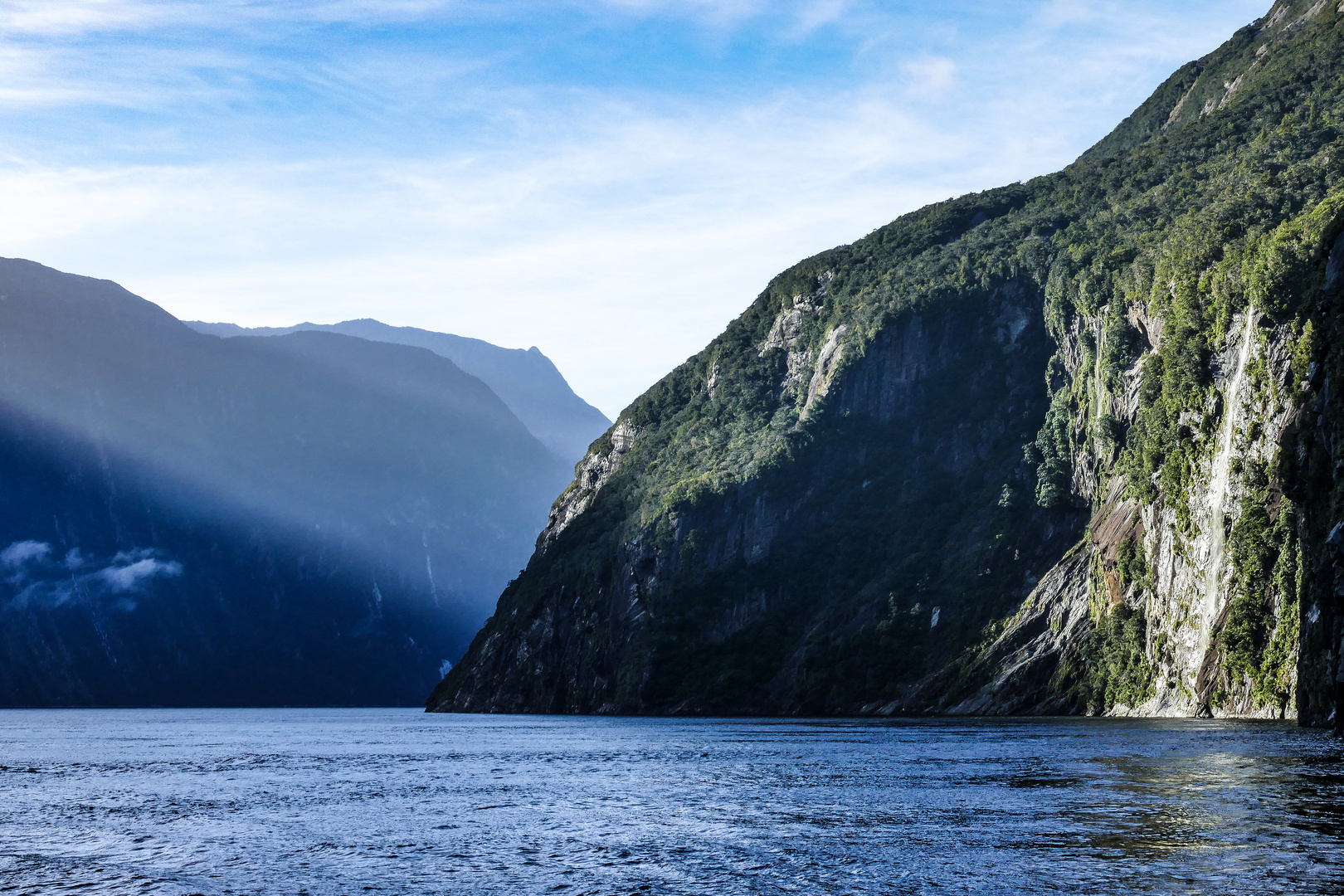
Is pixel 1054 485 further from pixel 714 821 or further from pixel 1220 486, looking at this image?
pixel 714 821

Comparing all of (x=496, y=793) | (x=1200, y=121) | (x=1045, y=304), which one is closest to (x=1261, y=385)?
(x=1045, y=304)

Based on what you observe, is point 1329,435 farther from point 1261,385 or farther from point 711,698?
point 711,698

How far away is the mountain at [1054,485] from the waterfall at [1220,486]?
0.44 metres

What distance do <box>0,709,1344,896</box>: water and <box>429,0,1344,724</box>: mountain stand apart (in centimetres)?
2727

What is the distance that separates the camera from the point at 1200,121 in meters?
184

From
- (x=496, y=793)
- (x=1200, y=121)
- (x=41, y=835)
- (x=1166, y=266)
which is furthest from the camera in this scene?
(x=1200, y=121)

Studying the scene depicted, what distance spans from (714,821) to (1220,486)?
83183 millimetres

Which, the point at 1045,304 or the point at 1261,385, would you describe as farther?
the point at 1045,304

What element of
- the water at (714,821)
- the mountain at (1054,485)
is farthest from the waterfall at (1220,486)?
the water at (714,821)

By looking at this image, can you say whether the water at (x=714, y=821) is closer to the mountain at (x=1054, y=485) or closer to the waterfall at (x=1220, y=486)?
the mountain at (x=1054, y=485)

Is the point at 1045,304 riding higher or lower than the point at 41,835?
higher

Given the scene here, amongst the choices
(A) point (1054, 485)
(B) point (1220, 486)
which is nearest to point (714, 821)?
(B) point (1220, 486)

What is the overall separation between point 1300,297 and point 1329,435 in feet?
105

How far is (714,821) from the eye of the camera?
41125 millimetres
